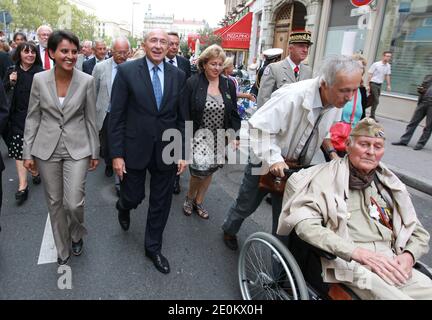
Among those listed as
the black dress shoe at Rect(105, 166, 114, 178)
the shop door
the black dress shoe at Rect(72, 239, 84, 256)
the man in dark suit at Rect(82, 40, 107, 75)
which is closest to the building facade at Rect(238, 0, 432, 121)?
the shop door

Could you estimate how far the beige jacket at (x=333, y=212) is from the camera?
181cm

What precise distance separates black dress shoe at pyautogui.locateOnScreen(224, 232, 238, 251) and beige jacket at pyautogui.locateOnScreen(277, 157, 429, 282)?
1.19 meters

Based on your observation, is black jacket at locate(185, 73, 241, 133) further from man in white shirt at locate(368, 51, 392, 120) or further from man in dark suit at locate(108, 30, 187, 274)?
man in white shirt at locate(368, 51, 392, 120)

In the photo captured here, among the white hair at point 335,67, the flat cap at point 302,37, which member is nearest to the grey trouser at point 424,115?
the flat cap at point 302,37

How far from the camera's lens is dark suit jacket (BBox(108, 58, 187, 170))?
253 centimetres

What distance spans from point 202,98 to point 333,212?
197 cm

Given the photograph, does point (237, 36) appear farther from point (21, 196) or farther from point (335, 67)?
point (335, 67)

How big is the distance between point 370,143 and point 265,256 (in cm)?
108

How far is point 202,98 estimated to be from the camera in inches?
136

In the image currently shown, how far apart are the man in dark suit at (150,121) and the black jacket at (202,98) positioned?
660 mm
